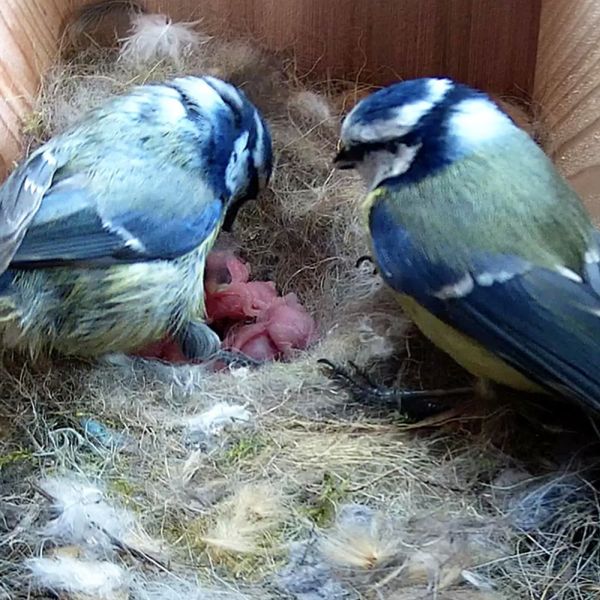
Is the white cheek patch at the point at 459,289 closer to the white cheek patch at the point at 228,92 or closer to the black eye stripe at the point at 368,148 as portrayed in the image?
the black eye stripe at the point at 368,148

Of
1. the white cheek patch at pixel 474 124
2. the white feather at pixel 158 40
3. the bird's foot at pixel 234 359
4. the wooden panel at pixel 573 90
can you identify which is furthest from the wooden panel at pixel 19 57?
the wooden panel at pixel 573 90

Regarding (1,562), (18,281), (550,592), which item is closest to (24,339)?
(18,281)

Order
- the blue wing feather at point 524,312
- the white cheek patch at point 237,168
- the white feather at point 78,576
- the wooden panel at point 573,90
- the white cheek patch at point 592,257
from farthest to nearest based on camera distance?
the white cheek patch at point 237,168 < the wooden panel at point 573,90 < the white cheek patch at point 592,257 < the blue wing feather at point 524,312 < the white feather at point 78,576

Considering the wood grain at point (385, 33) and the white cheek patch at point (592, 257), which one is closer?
the white cheek patch at point (592, 257)

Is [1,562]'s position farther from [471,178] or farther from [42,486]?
[471,178]

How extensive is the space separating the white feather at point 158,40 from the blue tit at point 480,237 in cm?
41

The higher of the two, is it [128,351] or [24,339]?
[24,339]

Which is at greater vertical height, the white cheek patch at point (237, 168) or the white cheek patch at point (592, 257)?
the white cheek patch at point (237, 168)

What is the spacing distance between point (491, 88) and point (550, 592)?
89cm

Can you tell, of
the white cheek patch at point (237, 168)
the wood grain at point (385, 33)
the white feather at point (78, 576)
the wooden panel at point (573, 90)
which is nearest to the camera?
the white feather at point (78, 576)

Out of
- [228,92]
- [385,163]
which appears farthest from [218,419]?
[228,92]

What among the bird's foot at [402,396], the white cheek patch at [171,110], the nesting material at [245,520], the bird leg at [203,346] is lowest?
the bird's foot at [402,396]

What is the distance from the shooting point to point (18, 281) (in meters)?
1.32

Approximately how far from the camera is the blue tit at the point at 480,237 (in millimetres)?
1179
